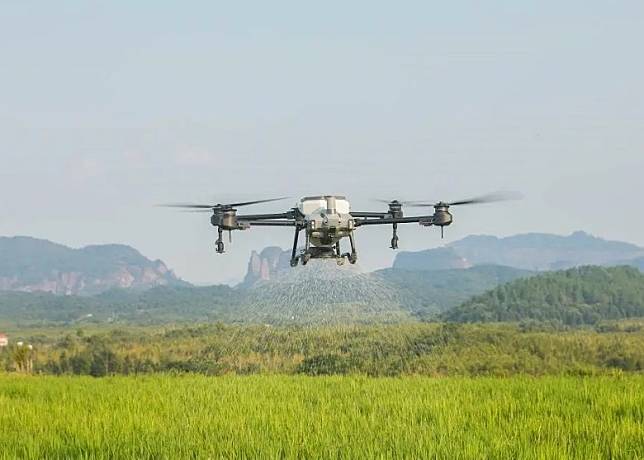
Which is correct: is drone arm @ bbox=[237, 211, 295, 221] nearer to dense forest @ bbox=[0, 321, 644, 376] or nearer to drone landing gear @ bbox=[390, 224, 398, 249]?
drone landing gear @ bbox=[390, 224, 398, 249]

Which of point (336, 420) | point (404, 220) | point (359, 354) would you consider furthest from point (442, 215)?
point (359, 354)

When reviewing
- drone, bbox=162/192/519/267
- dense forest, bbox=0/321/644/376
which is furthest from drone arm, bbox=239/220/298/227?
dense forest, bbox=0/321/644/376

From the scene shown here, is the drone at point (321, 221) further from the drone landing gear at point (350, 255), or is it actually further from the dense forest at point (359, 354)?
the dense forest at point (359, 354)

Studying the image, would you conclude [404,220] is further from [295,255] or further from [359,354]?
[359,354]

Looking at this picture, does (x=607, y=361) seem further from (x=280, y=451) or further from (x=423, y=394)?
(x=280, y=451)

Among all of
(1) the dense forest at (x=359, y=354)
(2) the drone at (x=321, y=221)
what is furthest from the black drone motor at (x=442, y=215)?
(1) the dense forest at (x=359, y=354)

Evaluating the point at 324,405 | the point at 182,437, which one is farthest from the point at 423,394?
the point at 182,437
